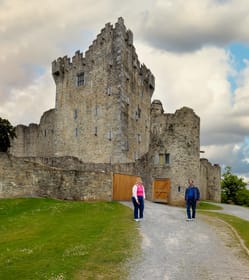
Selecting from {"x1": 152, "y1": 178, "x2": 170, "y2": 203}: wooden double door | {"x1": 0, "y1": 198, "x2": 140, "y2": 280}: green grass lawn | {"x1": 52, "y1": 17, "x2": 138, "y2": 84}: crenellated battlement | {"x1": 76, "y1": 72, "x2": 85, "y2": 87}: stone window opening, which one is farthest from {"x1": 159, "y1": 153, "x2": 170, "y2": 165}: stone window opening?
{"x1": 76, "y1": 72, "x2": 85, "y2": 87}: stone window opening

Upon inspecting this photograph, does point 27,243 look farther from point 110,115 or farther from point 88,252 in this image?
point 110,115

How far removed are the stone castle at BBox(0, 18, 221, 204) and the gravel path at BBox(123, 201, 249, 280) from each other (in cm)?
1699

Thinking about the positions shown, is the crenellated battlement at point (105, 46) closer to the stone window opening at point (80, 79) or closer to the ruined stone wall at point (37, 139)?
the stone window opening at point (80, 79)

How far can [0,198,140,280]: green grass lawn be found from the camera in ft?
38.8

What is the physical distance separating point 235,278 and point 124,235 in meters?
6.60

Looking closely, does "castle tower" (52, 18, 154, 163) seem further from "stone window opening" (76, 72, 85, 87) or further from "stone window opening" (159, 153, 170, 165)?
"stone window opening" (159, 153, 170, 165)

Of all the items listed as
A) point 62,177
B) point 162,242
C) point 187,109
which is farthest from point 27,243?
point 187,109

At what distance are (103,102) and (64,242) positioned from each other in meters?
36.5

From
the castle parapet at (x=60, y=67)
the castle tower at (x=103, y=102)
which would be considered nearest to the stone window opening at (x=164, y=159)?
the castle tower at (x=103, y=102)

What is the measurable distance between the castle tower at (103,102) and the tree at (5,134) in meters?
16.1

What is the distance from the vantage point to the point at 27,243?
16.4 metres

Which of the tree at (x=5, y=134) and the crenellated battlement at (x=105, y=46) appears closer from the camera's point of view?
the tree at (x=5, y=134)

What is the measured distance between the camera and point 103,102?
169ft

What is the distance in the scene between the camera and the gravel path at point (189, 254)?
11635 millimetres
